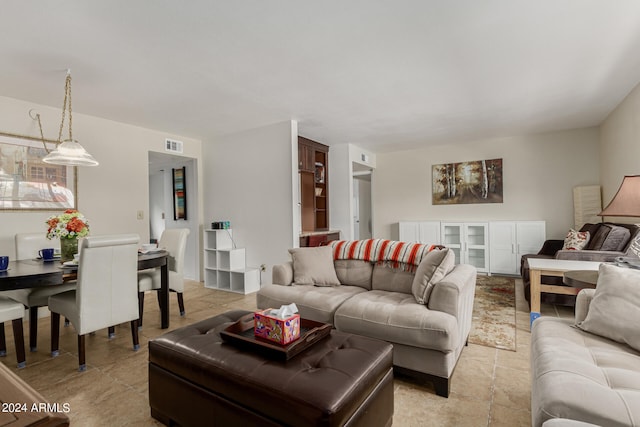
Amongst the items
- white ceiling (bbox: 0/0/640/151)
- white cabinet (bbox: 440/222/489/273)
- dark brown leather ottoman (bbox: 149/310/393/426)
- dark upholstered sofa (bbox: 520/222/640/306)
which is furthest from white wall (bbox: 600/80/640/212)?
dark brown leather ottoman (bbox: 149/310/393/426)

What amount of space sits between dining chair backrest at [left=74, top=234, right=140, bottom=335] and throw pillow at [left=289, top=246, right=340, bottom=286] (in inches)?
52.4

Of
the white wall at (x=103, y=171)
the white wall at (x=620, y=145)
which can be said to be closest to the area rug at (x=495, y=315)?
the white wall at (x=620, y=145)

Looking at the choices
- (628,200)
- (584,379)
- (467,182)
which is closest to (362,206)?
(467,182)

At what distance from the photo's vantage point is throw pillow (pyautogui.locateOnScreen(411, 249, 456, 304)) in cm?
223

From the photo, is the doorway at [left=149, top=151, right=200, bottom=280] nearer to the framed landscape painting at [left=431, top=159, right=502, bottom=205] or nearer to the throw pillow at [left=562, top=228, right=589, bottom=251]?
the framed landscape painting at [left=431, top=159, right=502, bottom=205]

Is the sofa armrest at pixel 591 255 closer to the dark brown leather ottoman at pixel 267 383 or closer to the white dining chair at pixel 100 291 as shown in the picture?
the dark brown leather ottoman at pixel 267 383

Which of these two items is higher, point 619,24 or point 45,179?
point 619,24

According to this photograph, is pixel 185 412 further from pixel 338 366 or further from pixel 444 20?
pixel 444 20

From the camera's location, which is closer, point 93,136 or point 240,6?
point 240,6

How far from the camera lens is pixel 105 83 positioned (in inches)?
117

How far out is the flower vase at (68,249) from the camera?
2.64 meters

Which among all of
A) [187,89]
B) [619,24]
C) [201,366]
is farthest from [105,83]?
[619,24]

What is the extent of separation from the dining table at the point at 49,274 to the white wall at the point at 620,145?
16.0ft

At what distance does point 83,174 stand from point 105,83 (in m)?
1.46
